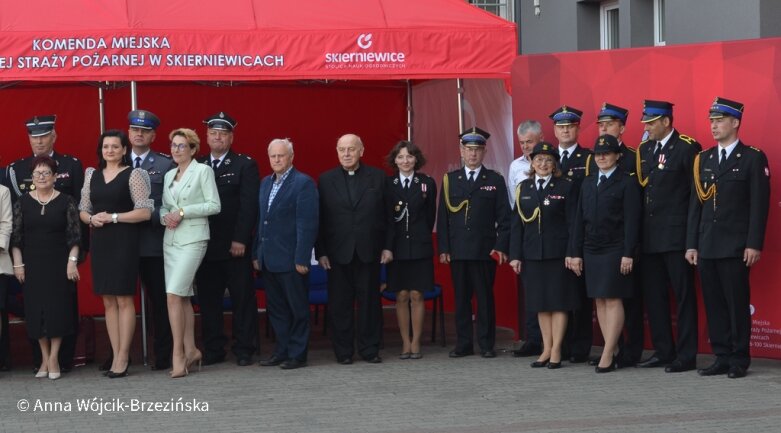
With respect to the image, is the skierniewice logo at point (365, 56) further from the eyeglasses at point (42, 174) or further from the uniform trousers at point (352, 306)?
the eyeglasses at point (42, 174)

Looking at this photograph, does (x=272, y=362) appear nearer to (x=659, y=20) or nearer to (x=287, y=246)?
(x=287, y=246)

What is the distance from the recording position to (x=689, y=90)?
9.05m

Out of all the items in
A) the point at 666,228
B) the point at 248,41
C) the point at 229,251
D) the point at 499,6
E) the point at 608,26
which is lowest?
the point at 229,251

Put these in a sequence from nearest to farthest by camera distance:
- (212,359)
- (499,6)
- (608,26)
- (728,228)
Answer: (728,228)
(212,359)
(608,26)
(499,6)

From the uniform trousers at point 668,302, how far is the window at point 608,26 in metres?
7.12

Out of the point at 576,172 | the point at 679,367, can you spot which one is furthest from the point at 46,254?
the point at 679,367

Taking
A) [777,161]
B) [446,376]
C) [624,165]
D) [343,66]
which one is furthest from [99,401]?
[777,161]

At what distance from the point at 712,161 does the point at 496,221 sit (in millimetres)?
1823

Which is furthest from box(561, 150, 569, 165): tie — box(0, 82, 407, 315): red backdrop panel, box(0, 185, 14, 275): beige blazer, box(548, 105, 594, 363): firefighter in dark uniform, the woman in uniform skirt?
box(0, 185, 14, 275): beige blazer

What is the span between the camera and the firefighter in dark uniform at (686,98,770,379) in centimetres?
811

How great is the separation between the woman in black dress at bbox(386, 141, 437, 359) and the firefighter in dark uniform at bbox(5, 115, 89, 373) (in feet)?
7.52

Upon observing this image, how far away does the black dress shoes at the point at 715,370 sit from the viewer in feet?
27.4

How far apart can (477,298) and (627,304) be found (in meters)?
1.17

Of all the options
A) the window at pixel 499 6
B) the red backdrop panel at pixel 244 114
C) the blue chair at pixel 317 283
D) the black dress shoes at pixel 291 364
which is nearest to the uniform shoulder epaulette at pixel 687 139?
the black dress shoes at pixel 291 364
